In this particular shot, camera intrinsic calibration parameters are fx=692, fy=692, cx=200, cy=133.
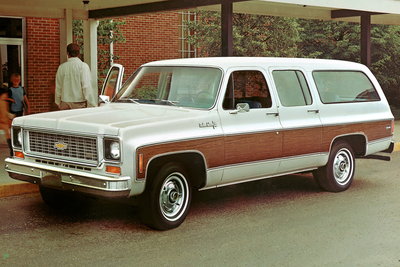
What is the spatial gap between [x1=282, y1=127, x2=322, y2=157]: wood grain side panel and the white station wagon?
1cm

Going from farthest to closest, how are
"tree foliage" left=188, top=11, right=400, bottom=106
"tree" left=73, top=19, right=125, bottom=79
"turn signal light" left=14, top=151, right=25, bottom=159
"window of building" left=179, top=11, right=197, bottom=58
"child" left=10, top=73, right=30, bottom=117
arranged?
→ 1. "window of building" left=179, top=11, right=197, bottom=58
2. "tree foliage" left=188, top=11, right=400, bottom=106
3. "tree" left=73, top=19, right=125, bottom=79
4. "child" left=10, top=73, right=30, bottom=117
5. "turn signal light" left=14, top=151, right=25, bottom=159

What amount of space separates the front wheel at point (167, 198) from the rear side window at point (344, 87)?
2.82 metres

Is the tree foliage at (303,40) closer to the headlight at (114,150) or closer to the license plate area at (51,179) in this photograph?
the license plate area at (51,179)

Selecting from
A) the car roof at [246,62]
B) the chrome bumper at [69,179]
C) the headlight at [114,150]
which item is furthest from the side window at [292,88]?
the chrome bumper at [69,179]

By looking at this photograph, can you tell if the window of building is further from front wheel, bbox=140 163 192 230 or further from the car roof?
front wheel, bbox=140 163 192 230

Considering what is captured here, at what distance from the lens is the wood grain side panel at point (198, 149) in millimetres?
7008

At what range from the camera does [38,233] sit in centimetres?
716

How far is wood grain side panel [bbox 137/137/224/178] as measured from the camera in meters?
7.01

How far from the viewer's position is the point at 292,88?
9.07 m

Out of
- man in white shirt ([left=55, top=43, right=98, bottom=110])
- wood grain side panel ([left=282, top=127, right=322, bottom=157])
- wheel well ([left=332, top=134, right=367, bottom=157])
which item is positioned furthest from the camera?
man in white shirt ([left=55, top=43, right=98, bottom=110])

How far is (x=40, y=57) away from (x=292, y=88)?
12.3 m

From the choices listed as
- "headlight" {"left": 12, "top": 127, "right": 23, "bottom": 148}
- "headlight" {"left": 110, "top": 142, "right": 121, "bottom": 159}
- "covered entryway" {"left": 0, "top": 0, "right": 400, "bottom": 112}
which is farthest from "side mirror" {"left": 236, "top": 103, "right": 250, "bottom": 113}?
"covered entryway" {"left": 0, "top": 0, "right": 400, "bottom": 112}

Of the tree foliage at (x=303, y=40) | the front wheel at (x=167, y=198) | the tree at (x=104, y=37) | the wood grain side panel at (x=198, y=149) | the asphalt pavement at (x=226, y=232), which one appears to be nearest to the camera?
the asphalt pavement at (x=226, y=232)

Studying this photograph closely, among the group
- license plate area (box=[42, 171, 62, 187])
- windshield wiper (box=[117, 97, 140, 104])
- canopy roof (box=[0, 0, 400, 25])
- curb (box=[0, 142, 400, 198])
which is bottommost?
curb (box=[0, 142, 400, 198])
